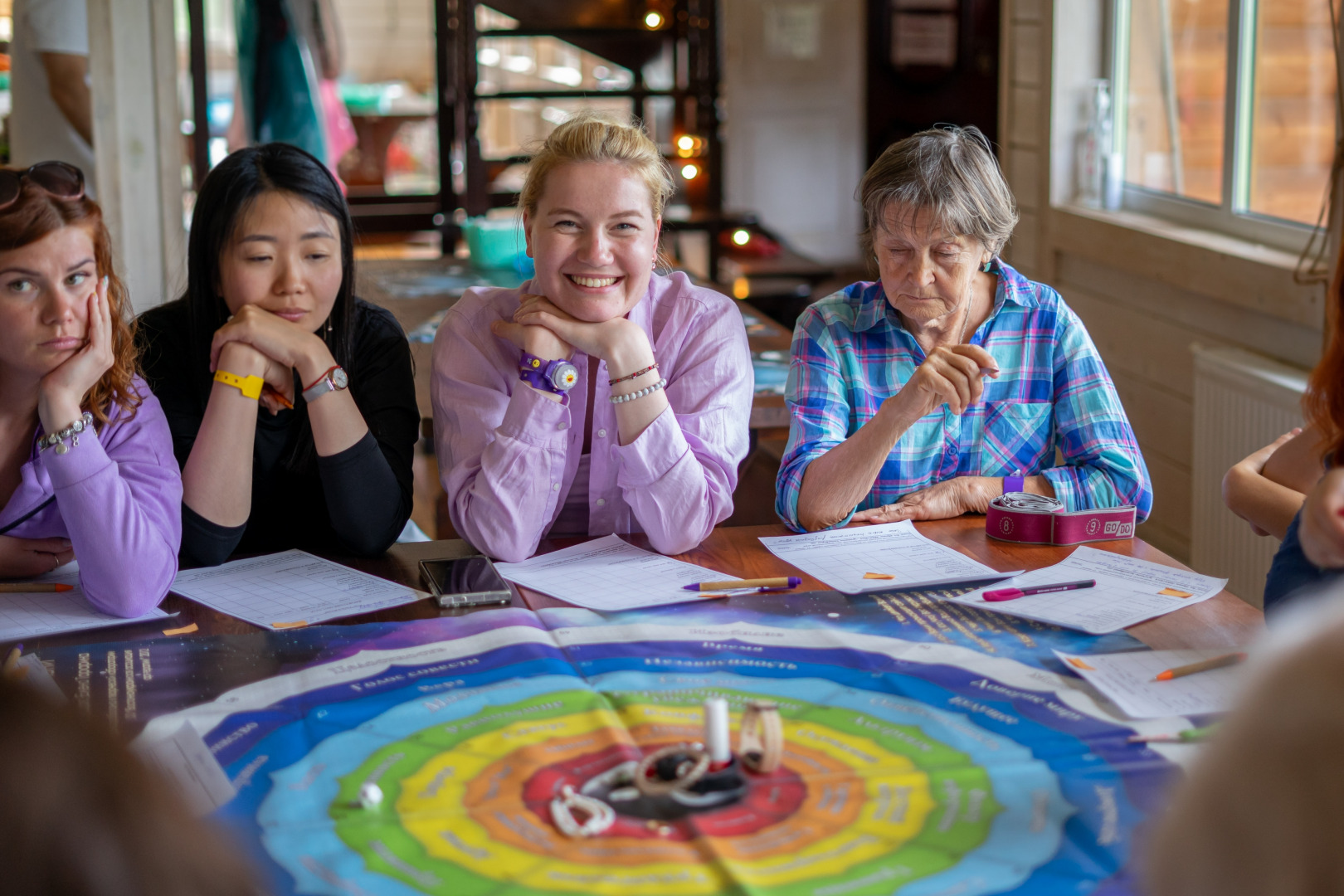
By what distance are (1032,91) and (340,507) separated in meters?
3.21

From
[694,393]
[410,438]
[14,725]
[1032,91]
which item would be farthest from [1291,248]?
[14,725]

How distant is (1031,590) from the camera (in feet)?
4.76

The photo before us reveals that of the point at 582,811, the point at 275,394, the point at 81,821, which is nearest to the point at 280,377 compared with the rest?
A: the point at 275,394

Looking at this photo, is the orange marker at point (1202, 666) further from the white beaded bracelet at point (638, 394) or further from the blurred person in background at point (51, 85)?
the blurred person in background at point (51, 85)

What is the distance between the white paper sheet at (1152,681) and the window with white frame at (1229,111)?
1991 millimetres

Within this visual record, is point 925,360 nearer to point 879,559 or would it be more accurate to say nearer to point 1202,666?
point 879,559

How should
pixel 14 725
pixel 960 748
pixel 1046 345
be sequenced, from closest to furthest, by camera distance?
pixel 14 725, pixel 960 748, pixel 1046 345

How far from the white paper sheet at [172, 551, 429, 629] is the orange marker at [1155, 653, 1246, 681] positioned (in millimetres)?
797

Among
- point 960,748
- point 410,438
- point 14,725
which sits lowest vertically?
point 960,748

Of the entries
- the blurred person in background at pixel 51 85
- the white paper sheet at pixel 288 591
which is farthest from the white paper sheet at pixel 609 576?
the blurred person in background at pixel 51 85

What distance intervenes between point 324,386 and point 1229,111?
264 centimetres

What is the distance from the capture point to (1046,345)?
190 cm

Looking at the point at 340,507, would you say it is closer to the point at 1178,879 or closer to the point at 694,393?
the point at 694,393

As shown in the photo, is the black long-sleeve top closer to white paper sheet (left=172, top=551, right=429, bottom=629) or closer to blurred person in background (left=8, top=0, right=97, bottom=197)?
white paper sheet (left=172, top=551, right=429, bottom=629)
